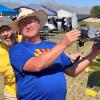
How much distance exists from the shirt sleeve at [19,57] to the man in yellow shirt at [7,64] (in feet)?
3.97

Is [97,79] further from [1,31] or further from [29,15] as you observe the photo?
[29,15]

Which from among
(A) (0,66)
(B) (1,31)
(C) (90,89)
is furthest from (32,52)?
(C) (90,89)

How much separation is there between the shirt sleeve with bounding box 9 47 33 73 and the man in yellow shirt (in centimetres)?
121

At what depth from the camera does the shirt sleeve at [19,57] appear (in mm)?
3402

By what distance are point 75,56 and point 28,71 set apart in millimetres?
881

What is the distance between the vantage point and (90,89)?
29.7 feet

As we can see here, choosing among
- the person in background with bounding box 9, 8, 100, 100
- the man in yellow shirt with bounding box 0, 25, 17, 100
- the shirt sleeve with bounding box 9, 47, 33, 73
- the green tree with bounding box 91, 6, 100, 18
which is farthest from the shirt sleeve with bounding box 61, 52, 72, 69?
the green tree with bounding box 91, 6, 100, 18

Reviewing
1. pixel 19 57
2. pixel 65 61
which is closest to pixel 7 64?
pixel 65 61

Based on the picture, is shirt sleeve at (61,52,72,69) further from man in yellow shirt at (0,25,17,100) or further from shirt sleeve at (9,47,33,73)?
man in yellow shirt at (0,25,17,100)

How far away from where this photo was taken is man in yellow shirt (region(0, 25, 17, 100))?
4.73m

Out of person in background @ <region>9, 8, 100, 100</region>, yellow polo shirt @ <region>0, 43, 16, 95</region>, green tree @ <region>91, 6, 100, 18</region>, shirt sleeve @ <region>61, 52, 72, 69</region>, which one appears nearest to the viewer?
person in background @ <region>9, 8, 100, 100</region>

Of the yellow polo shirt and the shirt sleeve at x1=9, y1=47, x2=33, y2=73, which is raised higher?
the shirt sleeve at x1=9, y1=47, x2=33, y2=73

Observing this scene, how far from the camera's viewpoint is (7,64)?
15.5ft

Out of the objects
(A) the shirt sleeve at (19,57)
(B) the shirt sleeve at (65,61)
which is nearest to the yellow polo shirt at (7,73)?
(B) the shirt sleeve at (65,61)
